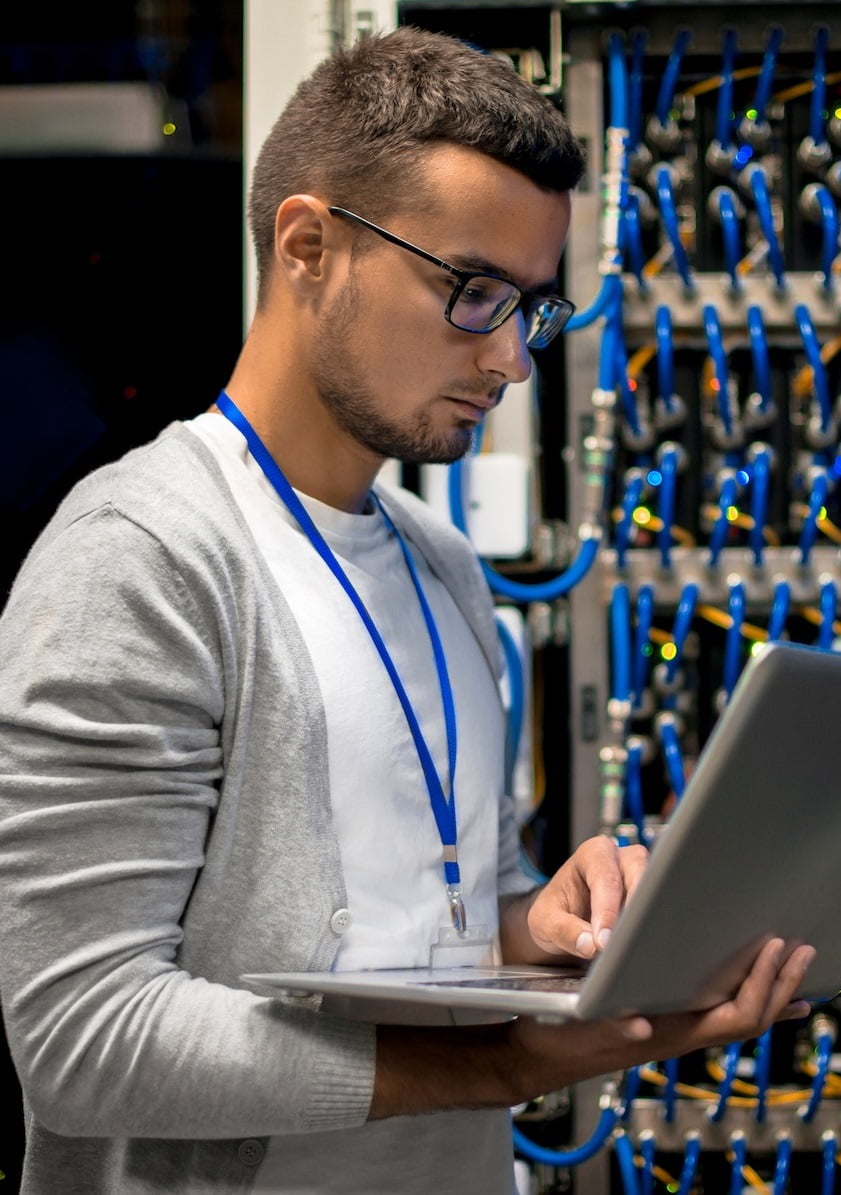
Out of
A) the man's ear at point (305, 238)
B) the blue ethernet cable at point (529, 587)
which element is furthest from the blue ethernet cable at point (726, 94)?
the man's ear at point (305, 238)

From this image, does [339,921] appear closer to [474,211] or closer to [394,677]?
[394,677]

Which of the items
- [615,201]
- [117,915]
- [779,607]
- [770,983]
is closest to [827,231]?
[615,201]

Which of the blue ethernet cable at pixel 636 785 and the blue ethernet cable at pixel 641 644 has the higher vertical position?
the blue ethernet cable at pixel 641 644

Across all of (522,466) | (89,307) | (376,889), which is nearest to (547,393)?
(522,466)

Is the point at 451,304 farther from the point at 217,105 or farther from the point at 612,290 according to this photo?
the point at 217,105

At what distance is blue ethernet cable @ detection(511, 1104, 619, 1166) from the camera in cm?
182

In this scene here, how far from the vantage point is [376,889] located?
1206mm

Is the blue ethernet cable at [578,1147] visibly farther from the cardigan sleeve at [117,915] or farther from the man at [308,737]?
the cardigan sleeve at [117,915]

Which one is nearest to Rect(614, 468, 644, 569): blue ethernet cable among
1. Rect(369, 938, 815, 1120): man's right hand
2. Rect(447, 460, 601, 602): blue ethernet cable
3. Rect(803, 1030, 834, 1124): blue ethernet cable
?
Rect(447, 460, 601, 602): blue ethernet cable

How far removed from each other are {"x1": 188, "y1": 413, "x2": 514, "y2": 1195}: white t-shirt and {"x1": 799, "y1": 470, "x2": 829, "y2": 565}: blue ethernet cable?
73 centimetres

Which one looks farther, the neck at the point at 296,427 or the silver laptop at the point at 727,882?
the neck at the point at 296,427

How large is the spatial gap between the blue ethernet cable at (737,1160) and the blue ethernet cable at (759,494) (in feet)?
2.75

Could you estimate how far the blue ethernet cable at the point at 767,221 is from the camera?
1.88 metres

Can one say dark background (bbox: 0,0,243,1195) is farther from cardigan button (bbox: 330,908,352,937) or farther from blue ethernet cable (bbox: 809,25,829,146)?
cardigan button (bbox: 330,908,352,937)
